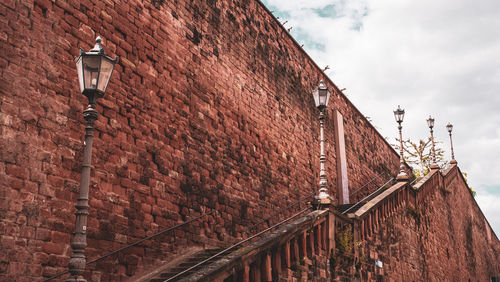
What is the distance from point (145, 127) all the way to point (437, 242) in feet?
53.3

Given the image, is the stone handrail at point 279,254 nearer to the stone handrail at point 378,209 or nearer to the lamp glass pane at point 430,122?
the stone handrail at point 378,209

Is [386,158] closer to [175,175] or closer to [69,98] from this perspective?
[175,175]

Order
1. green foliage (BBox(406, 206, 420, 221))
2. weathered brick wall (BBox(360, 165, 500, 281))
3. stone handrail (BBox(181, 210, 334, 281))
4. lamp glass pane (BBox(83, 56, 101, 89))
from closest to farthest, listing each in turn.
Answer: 1. lamp glass pane (BBox(83, 56, 101, 89))
2. stone handrail (BBox(181, 210, 334, 281))
3. weathered brick wall (BBox(360, 165, 500, 281))
4. green foliage (BBox(406, 206, 420, 221))

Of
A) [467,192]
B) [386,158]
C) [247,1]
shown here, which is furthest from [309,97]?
[467,192]

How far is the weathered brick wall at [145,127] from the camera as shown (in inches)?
316

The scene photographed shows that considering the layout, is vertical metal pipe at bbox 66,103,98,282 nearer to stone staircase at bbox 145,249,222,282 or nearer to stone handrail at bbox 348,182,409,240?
stone staircase at bbox 145,249,222,282

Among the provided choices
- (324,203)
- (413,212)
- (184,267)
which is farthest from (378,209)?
(184,267)

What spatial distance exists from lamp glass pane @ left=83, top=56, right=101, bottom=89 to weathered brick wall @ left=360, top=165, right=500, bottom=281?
28.2 feet

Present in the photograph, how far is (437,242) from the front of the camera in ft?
73.5

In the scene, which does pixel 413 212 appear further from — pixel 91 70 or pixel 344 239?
pixel 91 70

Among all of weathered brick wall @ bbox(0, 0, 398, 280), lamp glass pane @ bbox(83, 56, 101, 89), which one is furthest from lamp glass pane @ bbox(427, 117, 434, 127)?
lamp glass pane @ bbox(83, 56, 101, 89)

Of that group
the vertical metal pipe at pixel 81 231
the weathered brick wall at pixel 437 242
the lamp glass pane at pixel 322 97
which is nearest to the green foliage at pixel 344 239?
the weathered brick wall at pixel 437 242

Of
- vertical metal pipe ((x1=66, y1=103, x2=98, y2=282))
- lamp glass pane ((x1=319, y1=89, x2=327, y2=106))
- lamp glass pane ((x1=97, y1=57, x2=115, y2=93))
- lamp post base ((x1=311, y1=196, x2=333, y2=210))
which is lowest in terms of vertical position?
vertical metal pipe ((x1=66, y1=103, x2=98, y2=282))

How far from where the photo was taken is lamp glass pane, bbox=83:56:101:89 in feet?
21.0
